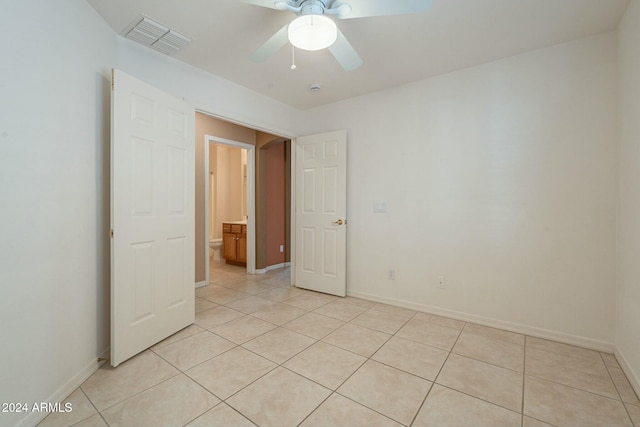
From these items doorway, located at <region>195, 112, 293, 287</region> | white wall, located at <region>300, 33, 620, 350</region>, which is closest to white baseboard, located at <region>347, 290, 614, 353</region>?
white wall, located at <region>300, 33, 620, 350</region>

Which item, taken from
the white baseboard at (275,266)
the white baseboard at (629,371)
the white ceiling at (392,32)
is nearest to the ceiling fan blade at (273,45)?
the white ceiling at (392,32)

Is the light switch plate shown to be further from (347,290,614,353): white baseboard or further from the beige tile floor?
the beige tile floor

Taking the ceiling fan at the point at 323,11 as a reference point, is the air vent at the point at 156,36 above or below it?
above

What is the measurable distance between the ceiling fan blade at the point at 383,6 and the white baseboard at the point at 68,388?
9.14ft

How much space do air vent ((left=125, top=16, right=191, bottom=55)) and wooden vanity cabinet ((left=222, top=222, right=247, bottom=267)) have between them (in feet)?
10.7

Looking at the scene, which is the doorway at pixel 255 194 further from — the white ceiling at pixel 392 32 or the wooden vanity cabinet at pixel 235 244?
the white ceiling at pixel 392 32

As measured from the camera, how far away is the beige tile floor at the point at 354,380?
1527 mm

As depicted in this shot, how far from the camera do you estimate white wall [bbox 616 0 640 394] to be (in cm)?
179

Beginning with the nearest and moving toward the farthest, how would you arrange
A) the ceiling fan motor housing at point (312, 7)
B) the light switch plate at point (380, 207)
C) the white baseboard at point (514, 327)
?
the ceiling fan motor housing at point (312, 7) < the white baseboard at point (514, 327) < the light switch plate at point (380, 207)

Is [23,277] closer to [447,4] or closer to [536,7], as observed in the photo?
[447,4]

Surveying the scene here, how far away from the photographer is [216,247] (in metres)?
5.69

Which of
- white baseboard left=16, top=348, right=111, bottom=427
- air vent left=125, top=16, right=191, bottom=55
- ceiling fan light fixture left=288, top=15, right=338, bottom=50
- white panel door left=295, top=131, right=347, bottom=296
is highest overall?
air vent left=125, top=16, right=191, bottom=55

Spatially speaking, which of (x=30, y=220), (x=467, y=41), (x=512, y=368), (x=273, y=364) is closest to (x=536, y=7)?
(x=467, y=41)

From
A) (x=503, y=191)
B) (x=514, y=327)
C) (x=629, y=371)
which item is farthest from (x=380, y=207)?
(x=629, y=371)
